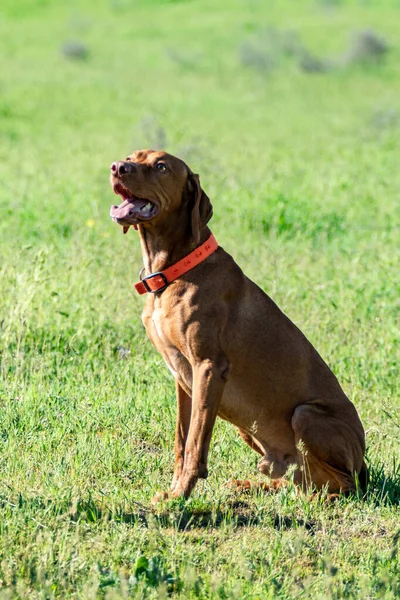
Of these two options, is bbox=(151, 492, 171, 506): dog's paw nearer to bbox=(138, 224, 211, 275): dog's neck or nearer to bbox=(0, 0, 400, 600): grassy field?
bbox=(0, 0, 400, 600): grassy field

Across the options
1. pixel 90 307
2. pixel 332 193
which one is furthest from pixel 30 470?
pixel 332 193

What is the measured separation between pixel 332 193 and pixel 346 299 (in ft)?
15.4

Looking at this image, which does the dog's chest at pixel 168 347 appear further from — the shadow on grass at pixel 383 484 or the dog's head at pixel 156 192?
the shadow on grass at pixel 383 484

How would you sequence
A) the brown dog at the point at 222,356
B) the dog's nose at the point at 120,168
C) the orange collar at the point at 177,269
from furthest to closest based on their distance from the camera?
the orange collar at the point at 177,269
the brown dog at the point at 222,356
the dog's nose at the point at 120,168

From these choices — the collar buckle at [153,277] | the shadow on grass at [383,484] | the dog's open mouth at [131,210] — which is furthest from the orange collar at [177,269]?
the shadow on grass at [383,484]

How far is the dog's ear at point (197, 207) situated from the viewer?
4719 millimetres

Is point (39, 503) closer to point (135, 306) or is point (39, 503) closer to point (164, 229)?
point (164, 229)

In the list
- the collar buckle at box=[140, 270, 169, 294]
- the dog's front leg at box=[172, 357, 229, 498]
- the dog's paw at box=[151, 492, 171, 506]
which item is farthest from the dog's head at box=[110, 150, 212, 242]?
the dog's paw at box=[151, 492, 171, 506]

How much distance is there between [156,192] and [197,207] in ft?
0.70

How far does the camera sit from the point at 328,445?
15.6 ft

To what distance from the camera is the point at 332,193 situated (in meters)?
12.3

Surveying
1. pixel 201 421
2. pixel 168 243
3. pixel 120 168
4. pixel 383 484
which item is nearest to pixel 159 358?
pixel 168 243

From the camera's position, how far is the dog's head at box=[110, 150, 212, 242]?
4590mm

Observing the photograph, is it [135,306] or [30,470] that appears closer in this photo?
[30,470]
